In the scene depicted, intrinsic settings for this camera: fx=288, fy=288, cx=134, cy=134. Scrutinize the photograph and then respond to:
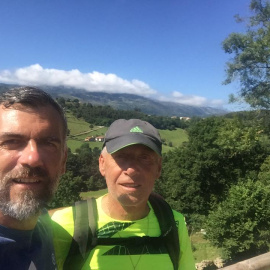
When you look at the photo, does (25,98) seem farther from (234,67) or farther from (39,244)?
(234,67)

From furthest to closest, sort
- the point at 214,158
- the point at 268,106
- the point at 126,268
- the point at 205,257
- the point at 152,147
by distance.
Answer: the point at 214,158, the point at 205,257, the point at 268,106, the point at 152,147, the point at 126,268

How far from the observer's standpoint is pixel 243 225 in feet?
61.3

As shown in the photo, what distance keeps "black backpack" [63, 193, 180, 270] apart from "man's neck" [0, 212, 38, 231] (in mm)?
363

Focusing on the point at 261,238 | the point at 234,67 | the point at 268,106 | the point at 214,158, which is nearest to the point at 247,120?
the point at 268,106

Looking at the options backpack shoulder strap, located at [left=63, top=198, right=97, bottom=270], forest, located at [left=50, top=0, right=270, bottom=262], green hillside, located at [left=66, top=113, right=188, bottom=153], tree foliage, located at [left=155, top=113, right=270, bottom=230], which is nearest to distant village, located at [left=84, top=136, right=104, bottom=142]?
green hillside, located at [left=66, top=113, right=188, bottom=153]

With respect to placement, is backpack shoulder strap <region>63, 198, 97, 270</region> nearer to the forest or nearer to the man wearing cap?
the man wearing cap

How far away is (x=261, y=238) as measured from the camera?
60.1ft

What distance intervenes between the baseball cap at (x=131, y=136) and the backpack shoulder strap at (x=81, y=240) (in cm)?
52

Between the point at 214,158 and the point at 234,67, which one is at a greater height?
the point at 234,67

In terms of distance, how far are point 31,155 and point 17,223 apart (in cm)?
40

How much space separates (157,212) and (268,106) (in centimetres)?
1982

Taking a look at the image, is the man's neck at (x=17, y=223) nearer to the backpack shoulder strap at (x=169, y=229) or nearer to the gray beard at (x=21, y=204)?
the gray beard at (x=21, y=204)

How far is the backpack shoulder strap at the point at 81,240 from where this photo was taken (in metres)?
1.96

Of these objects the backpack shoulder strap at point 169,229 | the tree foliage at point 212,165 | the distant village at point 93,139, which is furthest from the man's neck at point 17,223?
the distant village at point 93,139
